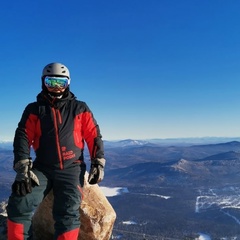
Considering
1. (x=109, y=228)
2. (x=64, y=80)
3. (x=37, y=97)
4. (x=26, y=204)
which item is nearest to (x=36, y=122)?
(x=37, y=97)

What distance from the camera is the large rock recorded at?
9734 millimetres

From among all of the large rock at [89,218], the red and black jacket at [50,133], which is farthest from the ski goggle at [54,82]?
the large rock at [89,218]

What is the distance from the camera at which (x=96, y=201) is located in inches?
402

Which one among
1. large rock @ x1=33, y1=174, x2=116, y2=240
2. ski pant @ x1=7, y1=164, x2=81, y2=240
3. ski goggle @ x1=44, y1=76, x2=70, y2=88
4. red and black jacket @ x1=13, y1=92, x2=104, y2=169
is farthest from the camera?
large rock @ x1=33, y1=174, x2=116, y2=240

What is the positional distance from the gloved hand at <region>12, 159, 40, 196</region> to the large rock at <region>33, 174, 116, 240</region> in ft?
9.66

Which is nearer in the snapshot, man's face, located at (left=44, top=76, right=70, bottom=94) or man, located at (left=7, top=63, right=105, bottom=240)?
man, located at (left=7, top=63, right=105, bottom=240)

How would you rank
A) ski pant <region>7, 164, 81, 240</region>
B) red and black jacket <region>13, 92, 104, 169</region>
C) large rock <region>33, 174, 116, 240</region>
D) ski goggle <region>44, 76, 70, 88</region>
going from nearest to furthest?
1. ski pant <region>7, 164, 81, 240</region>
2. red and black jacket <region>13, 92, 104, 169</region>
3. ski goggle <region>44, 76, 70, 88</region>
4. large rock <region>33, 174, 116, 240</region>

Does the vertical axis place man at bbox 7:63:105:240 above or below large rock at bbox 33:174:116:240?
above

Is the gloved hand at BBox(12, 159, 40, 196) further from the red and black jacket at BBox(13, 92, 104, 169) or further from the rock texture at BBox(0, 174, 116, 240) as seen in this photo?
the rock texture at BBox(0, 174, 116, 240)

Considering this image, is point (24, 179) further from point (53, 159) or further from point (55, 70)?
point (55, 70)

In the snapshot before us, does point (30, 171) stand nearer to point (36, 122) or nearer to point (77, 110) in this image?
point (36, 122)

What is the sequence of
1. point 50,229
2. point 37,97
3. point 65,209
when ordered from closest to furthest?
point 65,209
point 37,97
point 50,229

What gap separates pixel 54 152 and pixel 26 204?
1396 millimetres

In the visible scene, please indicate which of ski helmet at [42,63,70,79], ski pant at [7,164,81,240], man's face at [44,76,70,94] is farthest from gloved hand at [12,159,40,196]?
ski helmet at [42,63,70,79]
